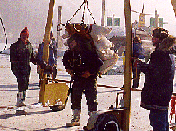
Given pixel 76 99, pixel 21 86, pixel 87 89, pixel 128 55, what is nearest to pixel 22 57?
pixel 21 86

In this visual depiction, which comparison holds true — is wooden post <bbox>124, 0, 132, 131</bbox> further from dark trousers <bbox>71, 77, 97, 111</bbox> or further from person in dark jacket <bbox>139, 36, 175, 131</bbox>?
dark trousers <bbox>71, 77, 97, 111</bbox>

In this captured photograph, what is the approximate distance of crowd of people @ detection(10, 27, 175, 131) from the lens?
4191 millimetres

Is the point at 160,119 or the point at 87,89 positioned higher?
the point at 87,89

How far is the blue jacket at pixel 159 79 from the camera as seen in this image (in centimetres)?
418

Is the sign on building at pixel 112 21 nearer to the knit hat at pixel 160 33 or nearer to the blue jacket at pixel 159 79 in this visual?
the knit hat at pixel 160 33

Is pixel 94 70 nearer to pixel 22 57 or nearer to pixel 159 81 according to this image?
pixel 159 81

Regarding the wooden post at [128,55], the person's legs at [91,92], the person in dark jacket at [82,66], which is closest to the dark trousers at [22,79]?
the person in dark jacket at [82,66]

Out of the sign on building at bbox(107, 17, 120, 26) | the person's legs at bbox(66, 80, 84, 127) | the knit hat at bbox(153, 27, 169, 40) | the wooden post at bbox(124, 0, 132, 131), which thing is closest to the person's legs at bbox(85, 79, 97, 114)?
the person's legs at bbox(66, 80, 84, 127)

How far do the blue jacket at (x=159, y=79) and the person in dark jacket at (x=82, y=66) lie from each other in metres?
1.15

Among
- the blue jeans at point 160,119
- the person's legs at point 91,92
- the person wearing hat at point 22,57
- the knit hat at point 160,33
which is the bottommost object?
the blue jeans at point 160,119

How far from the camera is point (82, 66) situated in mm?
5207

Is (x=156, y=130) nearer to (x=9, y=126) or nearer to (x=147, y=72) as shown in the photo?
(x=147, y=72)

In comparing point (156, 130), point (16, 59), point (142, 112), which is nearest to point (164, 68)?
point (156, 130)

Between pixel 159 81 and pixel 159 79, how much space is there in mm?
28
